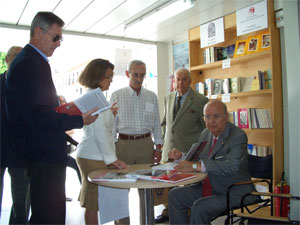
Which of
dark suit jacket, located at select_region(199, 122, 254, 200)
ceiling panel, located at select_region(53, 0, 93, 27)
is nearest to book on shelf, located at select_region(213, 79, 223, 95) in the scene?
dark suit jacket, located at select_region(199, 122, 254, 200)

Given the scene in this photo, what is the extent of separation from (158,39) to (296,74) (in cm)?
309

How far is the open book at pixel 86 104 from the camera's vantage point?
160cm

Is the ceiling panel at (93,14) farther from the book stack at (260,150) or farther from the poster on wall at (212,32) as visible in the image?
the book stack at (260,150)

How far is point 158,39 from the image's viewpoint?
5.27 m

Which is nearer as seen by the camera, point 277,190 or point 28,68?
point 28,68

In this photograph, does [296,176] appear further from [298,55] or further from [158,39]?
[158,39]

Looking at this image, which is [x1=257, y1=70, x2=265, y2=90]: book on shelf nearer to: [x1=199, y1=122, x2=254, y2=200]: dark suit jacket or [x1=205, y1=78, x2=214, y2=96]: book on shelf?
[x1=205, y1=78, x2=214, y2=96]: book on shelf

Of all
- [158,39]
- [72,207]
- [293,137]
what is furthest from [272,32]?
[72,207]

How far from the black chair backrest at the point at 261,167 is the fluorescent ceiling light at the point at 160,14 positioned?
206cm

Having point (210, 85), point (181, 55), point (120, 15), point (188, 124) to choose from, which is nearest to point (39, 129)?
point (188, 124)

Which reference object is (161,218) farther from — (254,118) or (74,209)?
(254,118)

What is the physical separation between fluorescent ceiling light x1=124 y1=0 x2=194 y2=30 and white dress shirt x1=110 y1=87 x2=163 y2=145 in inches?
53.3

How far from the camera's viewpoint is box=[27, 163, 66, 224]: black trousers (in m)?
1.50

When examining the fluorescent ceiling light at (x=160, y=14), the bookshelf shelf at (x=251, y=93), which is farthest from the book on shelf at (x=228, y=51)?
the fluorescent ceiling light at (x=160, y=14)
